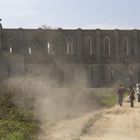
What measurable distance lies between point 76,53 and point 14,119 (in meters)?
48.4

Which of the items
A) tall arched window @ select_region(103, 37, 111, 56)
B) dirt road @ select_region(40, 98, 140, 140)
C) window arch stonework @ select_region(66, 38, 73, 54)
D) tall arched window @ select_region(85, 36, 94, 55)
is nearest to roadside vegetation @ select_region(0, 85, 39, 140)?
dirt road @ select_region(40, 98, 140, 140)

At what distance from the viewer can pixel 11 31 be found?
224 ft

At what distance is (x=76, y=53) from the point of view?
2763 inches

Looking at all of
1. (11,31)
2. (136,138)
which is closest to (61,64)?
(11,31)

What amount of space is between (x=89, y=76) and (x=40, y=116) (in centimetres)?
4167

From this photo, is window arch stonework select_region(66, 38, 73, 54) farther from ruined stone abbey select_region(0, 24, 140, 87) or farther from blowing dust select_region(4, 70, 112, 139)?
blowing dust select_region(4, 70, 112, 139)

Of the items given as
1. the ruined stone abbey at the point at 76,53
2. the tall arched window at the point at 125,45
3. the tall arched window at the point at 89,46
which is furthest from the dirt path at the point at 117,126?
the tall arched window at the point at 125,45

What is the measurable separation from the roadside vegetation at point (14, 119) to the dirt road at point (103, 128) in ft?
3.35

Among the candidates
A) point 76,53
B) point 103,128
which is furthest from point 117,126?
point 76,53

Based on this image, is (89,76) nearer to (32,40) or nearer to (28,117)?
(32,40)

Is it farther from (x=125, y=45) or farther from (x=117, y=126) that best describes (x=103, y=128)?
(x=125, y=45)

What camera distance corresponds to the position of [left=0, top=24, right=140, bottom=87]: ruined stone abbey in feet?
217

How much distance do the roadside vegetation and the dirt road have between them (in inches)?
40.2

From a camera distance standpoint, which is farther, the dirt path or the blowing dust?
the blowing dust
